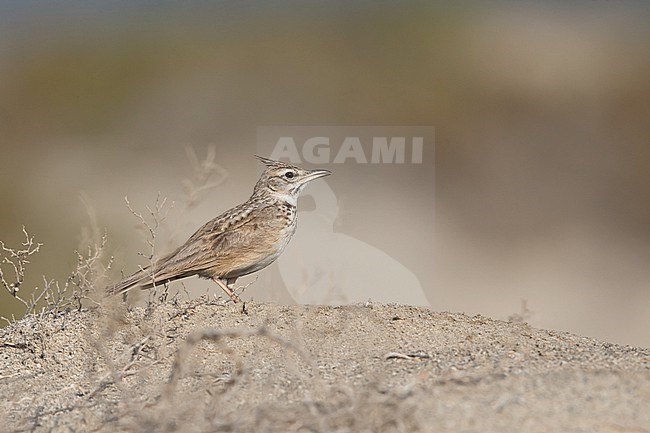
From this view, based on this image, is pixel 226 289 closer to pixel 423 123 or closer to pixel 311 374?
pixel 311 374

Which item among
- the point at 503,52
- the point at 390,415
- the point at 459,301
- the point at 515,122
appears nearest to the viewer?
the point at 390,415

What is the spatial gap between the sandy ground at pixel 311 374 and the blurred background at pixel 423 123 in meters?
6.52

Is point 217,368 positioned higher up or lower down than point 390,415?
lower down

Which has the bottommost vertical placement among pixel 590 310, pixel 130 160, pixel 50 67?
pixel 590 310

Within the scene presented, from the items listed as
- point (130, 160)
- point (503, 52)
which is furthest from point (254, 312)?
point (503, 52)

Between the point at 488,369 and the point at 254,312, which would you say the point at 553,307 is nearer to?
the point at 254,312

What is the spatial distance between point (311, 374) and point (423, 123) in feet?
44.5

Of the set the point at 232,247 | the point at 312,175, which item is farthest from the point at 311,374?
the point at 312,175

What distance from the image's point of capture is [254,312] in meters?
5.64

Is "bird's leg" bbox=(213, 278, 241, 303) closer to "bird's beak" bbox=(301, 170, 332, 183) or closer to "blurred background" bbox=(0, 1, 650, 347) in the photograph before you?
"bird's beak" bbox=(301, 170, 332, 183)

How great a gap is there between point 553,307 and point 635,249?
2.50 metres

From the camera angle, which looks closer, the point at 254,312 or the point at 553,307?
the point at 254,312

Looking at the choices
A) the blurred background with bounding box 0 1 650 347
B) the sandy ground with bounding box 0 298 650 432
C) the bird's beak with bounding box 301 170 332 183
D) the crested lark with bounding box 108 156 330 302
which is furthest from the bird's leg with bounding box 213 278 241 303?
the blurred background with bounding box 0 1 650 347

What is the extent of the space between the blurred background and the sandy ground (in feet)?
21.4
